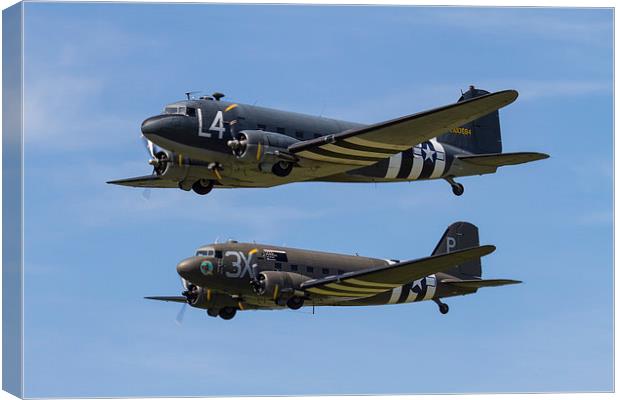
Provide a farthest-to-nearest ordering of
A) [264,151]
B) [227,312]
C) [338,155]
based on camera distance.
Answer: [227,312], [338,155], [264,151]

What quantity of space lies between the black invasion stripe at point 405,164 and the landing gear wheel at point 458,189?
1.47m

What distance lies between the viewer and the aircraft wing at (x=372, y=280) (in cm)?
3800

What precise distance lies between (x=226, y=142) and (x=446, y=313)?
48.4 feet

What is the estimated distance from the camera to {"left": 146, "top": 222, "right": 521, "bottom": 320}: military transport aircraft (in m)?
39.4

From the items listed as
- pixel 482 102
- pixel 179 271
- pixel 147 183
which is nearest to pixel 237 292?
pixel 179 271

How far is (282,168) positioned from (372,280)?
8.09 meters

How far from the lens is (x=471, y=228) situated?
1937 inches

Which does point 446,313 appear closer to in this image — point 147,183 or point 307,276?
point 307,276

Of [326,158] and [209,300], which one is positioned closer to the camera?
[326,158]

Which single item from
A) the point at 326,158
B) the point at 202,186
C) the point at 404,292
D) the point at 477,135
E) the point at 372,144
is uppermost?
the point at 477,135

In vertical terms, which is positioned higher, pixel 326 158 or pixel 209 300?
pixel 326 158

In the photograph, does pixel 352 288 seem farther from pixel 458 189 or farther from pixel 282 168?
pixel 282 168

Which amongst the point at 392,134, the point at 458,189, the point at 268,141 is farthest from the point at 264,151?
the point at 458,189

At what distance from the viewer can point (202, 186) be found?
34.1m
